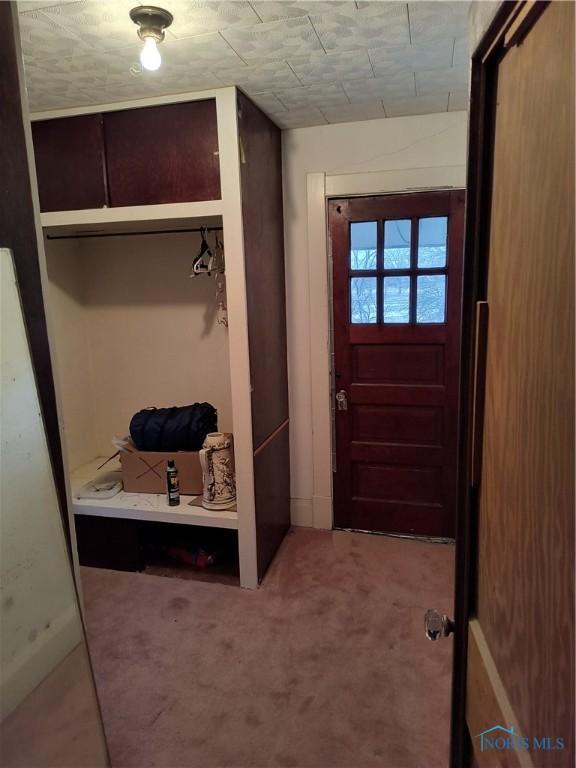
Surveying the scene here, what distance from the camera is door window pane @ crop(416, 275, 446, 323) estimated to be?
9.25 feet

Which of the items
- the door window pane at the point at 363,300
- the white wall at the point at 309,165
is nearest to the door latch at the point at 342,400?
the white wall at the point at 309,165

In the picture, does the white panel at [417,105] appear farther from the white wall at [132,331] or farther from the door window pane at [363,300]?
the white wall at [132,331]

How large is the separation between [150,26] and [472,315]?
1.47 metres

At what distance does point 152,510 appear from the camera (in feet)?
8.84

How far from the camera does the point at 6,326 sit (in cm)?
115

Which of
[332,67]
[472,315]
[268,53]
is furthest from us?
[332,67]

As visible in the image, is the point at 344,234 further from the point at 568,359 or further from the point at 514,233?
the point at 568,359

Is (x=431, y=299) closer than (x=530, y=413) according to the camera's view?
No

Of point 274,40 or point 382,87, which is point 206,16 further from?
point 382,87

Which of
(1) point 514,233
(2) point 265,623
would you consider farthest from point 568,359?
(2) point 265,623

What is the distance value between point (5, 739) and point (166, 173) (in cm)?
220

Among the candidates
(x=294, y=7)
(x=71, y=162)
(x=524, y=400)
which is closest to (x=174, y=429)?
(x=71, y=162)

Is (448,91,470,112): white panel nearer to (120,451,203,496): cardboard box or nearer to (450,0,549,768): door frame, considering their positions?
(450,0,549,768): door frame

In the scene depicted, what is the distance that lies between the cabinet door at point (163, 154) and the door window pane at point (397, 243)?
3.46 feet
